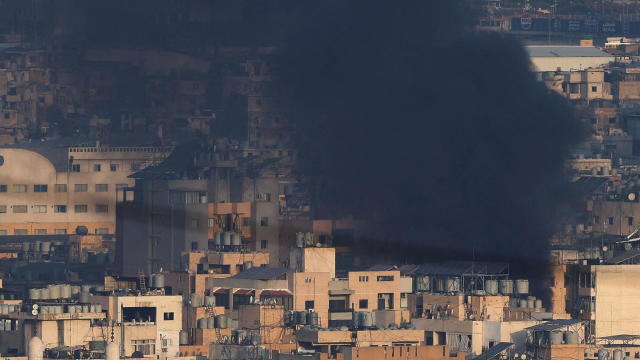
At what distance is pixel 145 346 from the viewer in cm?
4816

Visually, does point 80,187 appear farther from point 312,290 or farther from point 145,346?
point 145,346

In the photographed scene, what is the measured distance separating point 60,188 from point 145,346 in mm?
26392

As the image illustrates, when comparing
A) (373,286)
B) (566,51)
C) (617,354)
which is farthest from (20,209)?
(566,51)

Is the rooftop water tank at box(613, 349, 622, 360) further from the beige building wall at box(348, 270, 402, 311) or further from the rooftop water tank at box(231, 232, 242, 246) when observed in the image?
the rooftop water tank at box(231, 232, 242, 246)

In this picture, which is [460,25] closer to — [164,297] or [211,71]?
[211,71]

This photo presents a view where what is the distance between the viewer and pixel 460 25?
7300 centimetres

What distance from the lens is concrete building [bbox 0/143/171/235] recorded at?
7356 centimetres

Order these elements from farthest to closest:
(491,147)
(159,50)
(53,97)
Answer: (53,97) < (491,147) < (159,50)

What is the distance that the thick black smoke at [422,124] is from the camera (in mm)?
64750

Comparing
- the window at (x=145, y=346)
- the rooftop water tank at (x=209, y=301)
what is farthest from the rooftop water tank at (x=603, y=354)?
the rooftop water tank at (x=209, y=301)

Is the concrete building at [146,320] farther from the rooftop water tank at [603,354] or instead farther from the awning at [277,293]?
the rooftop water tank at [603,354]

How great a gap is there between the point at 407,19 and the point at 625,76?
26.9 m

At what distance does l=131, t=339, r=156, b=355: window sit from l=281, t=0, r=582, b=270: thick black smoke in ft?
46.2

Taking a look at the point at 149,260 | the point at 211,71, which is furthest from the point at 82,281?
the point at 211,71
